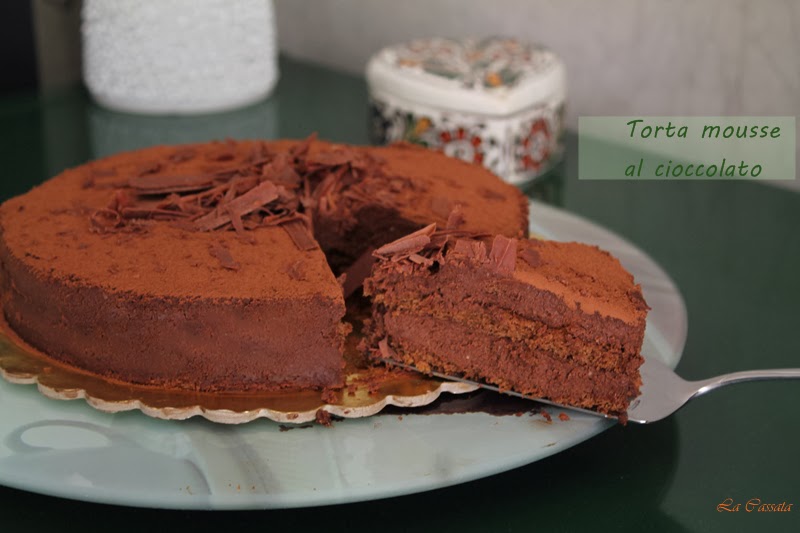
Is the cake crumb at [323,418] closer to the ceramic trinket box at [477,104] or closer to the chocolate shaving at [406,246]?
the chocolate shaving at [406,246]

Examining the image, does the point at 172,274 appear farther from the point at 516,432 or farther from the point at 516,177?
the point at 516,177

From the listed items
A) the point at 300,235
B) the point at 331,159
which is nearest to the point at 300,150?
the point at 331,159

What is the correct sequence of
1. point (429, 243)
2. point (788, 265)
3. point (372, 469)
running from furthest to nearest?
1. point (788, 265)
2. point (429, 243)
3. point (372, 469)

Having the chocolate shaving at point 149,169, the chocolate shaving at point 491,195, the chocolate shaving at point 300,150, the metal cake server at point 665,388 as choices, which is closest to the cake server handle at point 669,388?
the metal cake server at point 665,388

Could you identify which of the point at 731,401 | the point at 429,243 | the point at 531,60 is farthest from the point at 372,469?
the point at 531,60

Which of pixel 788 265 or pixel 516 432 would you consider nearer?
pixel 516 432

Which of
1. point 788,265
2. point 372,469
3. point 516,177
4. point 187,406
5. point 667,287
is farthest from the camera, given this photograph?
point 516,177

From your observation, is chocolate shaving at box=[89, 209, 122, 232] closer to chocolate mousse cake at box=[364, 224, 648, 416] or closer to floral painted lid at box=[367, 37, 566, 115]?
chocolate mousse cake at box=[364, 224, 648, 416]
